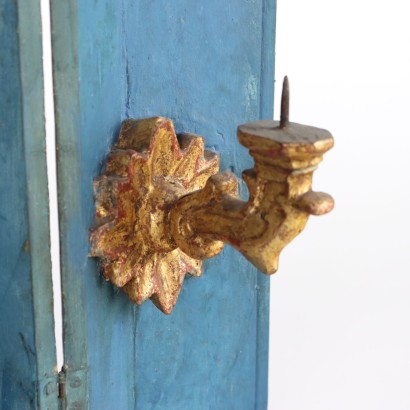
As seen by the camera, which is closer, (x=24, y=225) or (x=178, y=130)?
(x=24, y=225)

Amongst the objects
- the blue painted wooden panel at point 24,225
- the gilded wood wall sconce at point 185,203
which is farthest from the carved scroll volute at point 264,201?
the blue painted wooden panel at point 24,225

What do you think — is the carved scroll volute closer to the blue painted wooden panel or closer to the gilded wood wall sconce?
the gilded wood wall sconce

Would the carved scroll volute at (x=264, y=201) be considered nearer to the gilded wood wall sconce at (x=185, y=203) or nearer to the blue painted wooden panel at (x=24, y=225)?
the gilded wood wall sconce at (x=185, y=203)

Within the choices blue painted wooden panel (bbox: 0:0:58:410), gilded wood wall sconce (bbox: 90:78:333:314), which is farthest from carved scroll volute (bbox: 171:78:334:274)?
blue painted wooden panel (bbox: 0:0:58:410)
